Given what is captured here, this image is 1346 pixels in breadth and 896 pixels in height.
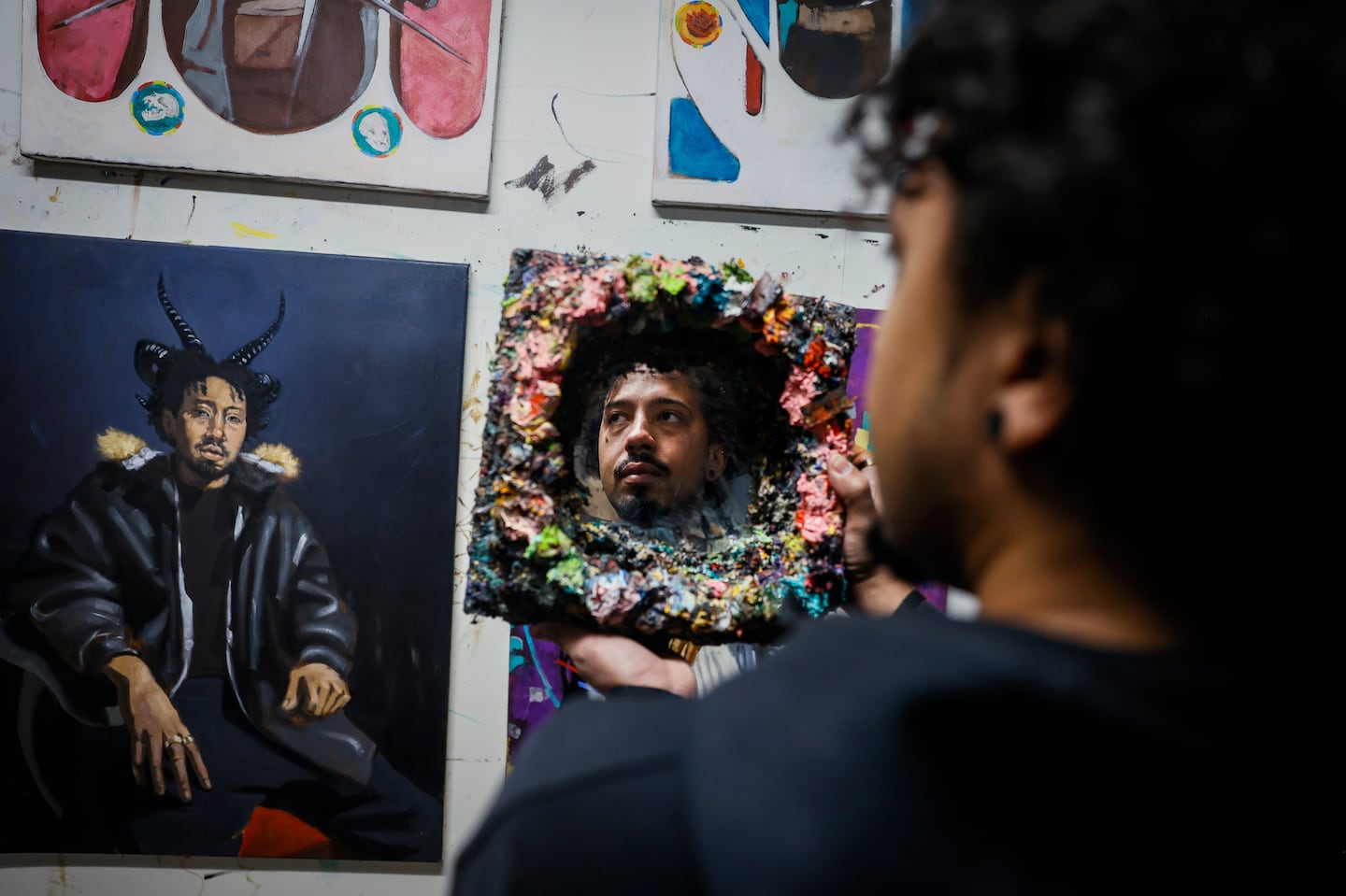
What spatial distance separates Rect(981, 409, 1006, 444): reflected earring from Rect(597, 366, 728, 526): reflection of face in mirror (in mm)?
821

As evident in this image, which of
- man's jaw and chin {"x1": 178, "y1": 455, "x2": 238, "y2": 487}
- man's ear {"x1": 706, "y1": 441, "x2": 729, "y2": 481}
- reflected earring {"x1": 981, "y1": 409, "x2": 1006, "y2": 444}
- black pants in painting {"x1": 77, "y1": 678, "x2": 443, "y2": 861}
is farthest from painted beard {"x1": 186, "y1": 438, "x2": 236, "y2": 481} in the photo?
reflected earring {"x1": 981, "y1": 409, "x2": 1006, "y2": 444}

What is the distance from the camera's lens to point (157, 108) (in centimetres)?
147

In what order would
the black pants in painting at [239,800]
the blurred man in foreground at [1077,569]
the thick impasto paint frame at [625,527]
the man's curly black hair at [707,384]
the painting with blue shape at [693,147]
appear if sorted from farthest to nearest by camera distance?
the painting with blue shape at [693,147] → the black pants in painting at [239,800] → the man's curly black hair at [707,384] → the thick impasto paint frame at [625,527] → the blurred man in foreground at [1077,569]

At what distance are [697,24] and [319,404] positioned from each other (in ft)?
2.97

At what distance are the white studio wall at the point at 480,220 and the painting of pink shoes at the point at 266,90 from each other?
0.9 inches

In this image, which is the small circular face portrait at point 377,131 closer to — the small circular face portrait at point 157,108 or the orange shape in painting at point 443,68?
the orange shape in painting at point 443,68

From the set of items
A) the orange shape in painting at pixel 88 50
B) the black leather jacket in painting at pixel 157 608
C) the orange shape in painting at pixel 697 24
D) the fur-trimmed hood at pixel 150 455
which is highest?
the orange shape in painting at pixel 697 24

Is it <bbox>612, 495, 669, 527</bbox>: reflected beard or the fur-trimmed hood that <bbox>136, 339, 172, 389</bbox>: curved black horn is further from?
<bbox>612, 495, 669, 527</bbox>: reflected beard

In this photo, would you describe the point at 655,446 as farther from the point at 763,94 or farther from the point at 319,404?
the point at 763,94

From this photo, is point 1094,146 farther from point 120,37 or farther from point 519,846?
point 120,37

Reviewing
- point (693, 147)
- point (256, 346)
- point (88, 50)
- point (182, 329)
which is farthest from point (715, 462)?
point (88, 50)

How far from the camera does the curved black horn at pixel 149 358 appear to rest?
1448 mm

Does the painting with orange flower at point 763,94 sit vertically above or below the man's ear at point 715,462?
above

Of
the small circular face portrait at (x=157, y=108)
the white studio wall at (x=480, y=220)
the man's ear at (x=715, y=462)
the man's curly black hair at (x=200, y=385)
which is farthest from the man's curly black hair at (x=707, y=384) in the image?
the small circular face portrait at (x=157, y=108)
